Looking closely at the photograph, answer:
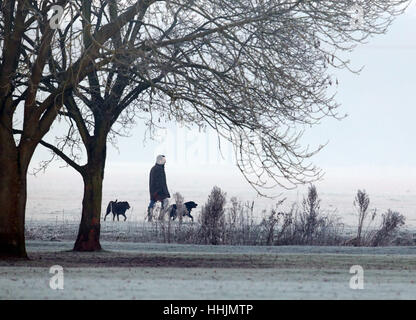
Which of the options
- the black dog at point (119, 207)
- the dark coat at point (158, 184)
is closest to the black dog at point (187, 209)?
the dark coat at point (158, 184)

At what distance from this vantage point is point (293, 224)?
25.8m

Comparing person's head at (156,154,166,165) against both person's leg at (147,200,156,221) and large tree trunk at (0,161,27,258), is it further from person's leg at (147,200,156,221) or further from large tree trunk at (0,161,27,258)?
large tree trunk at (0,161,27,258)

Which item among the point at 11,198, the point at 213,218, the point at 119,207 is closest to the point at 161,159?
the point at 119,207

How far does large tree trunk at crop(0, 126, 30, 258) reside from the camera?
19594mm

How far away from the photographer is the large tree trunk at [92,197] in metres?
22.6

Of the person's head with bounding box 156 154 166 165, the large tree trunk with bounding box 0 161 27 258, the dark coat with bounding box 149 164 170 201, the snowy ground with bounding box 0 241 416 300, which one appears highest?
the person's head with bounding box 156 154 166 165

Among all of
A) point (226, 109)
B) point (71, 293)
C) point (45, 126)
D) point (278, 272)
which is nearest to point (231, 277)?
point (278, 272)

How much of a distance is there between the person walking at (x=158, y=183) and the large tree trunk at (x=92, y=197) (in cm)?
947

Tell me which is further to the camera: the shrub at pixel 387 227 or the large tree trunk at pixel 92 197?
the shrub at pixel 387 227

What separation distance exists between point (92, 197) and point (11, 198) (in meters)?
3.43

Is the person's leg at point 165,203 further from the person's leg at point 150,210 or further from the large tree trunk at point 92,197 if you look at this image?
the large tree trunk at point 92,197

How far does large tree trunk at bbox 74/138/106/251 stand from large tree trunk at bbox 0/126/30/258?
3.02 m

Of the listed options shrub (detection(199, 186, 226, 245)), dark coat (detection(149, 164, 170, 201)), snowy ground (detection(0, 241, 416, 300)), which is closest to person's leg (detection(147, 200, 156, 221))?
dark coat (detection(149, 164, 170, 201))
